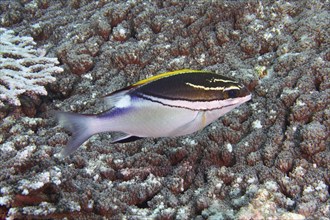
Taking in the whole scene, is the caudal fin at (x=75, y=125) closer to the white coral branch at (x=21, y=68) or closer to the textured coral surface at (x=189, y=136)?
the textured coral surface at (x=189, y=136)

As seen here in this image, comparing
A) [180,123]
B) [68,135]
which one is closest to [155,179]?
[180,123]

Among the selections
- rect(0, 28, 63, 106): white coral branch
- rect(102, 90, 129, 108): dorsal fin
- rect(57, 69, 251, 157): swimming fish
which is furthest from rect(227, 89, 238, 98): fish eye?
rect(0, 28, 63, 106): white coral branch

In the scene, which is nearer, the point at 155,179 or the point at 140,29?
the point at 155,179

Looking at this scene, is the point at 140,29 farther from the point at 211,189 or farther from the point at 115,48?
the point at 211,189

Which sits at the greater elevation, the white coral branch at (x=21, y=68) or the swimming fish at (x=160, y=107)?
the swimming fish at (x=160, y=107)

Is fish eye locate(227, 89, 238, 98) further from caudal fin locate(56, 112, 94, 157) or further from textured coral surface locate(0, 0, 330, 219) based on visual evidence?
caudal fin locate(56, 112, 94, 157)

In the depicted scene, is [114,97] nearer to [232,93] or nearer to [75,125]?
[75,125]

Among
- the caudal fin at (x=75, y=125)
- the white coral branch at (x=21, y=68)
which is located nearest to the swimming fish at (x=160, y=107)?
the caudal fin at (x=75, y=125)

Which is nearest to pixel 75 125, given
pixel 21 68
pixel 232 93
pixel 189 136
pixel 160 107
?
pixel 160 107
